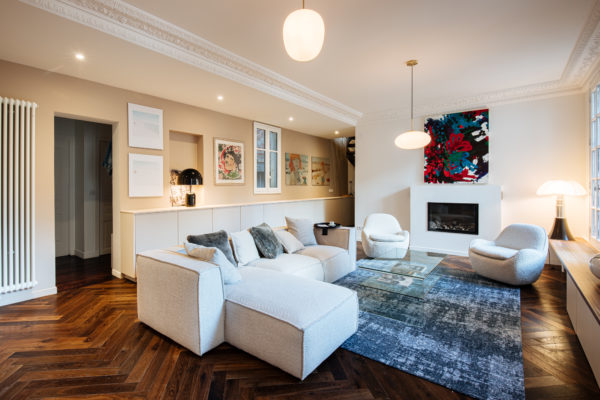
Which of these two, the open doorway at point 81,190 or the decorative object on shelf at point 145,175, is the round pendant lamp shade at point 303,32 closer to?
the decorative object on shelf at point 145,175

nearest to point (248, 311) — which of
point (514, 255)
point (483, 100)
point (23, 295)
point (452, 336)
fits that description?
point (452, 336)

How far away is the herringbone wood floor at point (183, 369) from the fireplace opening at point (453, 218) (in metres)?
2.57

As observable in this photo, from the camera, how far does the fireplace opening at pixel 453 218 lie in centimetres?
516

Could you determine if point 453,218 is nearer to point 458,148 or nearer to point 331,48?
point 458,148

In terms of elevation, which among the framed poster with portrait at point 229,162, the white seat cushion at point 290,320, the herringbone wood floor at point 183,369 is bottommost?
the herringbone wood floor at point 183,369

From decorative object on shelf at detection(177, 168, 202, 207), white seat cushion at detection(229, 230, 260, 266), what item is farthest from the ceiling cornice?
white seat cushion at detection(229, 230, 260, 266)

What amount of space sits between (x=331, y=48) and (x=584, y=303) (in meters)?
3.26

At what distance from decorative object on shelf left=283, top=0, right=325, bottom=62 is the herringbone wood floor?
7.03 feet

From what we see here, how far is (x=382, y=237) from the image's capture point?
469cm

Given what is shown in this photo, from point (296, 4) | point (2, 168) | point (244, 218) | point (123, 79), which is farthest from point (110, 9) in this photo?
point (244, 218)

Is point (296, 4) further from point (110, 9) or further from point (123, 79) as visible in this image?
point (123, 79)

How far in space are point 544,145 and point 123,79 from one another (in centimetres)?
622

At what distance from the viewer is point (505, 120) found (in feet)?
16.3

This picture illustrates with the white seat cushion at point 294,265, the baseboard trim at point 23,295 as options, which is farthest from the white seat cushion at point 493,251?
the baseboard trim at point 23,295
